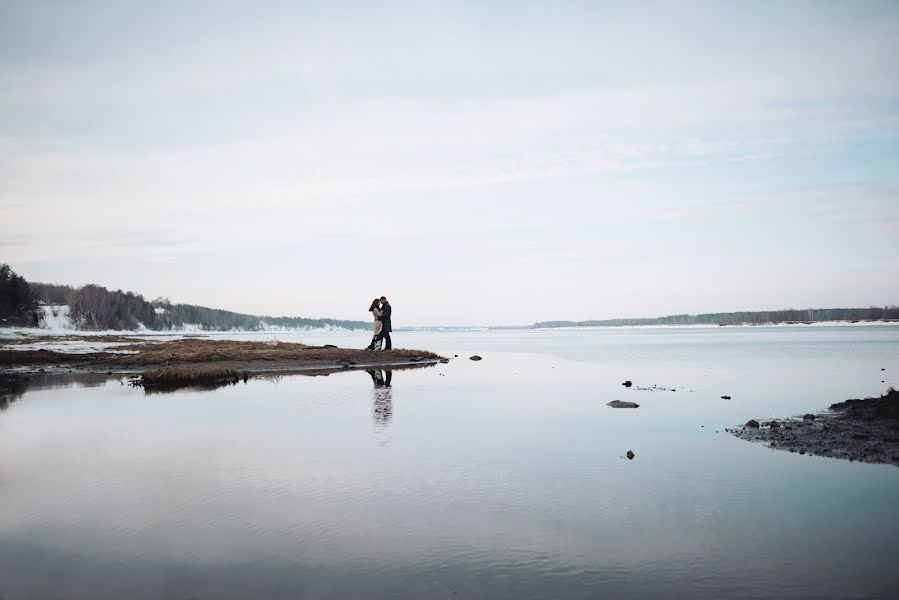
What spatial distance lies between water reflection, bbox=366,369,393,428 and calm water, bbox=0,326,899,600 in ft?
1.01

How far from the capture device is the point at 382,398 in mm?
24922

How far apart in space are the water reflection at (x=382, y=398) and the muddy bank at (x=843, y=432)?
10.7 metres

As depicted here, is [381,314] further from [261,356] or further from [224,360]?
[224,360]

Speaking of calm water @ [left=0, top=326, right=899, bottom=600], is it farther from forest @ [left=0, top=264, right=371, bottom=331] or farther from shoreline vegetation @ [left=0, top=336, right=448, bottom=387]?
forest @ [left=0, top=264, right=371, bottom=331]

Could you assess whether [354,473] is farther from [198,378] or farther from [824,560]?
[198,378]

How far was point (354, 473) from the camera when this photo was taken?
12695 mm

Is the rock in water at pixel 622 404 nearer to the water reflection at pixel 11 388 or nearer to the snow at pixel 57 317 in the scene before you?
the water reflection at pixel 11 388

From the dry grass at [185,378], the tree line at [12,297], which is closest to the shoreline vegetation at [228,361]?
the dry grass at [185,378]

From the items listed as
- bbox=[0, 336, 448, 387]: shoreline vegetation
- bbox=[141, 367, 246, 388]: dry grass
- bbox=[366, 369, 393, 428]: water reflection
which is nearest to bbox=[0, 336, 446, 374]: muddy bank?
bbox=[0, 336, 448, 387]: shoreline vegetation

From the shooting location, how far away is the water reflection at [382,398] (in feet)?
64.8

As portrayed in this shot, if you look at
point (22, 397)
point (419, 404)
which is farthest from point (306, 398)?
point (22, 397)

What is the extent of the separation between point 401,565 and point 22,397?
81.3 ft

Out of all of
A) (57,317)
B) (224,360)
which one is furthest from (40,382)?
(57,317)

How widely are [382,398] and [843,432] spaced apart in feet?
53.1
